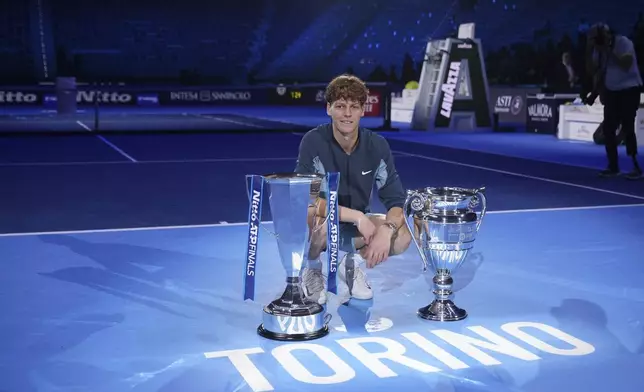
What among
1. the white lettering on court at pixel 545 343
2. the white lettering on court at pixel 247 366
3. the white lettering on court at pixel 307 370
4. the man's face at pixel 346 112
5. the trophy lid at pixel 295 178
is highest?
the man's face at pixel 346 112

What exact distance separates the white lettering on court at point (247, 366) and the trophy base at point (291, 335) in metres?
0.14

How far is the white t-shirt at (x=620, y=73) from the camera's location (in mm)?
9055

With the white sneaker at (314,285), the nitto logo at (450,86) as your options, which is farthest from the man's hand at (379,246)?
the nitto logo at (450,86)

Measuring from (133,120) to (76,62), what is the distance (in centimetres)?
1606

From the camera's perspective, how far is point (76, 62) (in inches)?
1399

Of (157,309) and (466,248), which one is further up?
(466,248)

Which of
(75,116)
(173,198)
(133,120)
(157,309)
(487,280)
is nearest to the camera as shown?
(157,309)

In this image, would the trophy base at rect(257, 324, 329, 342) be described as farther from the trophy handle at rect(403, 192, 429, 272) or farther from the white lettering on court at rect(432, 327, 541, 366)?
the trophy handle at rect(403, 192, 429, 272)

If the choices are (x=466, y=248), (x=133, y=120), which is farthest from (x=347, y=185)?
(x=133, y=120)

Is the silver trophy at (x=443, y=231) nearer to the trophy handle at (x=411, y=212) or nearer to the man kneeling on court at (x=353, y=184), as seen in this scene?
the trophy handle at (x=411, y=212)

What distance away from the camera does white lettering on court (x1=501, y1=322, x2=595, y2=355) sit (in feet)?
11.6

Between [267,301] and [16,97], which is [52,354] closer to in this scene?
[267,301]

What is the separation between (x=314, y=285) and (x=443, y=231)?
0.74m

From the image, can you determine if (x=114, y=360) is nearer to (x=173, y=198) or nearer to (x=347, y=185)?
(x=347, y=185)
